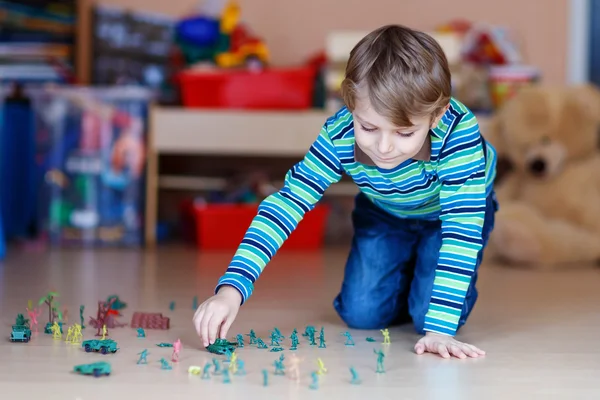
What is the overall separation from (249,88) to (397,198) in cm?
134

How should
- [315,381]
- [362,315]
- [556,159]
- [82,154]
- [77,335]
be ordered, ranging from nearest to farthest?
1. [315,381]
2. [77,335]
3. [362,315]
4. [556,159]
5. [82,154]

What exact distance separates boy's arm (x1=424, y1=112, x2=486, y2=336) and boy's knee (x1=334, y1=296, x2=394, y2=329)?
0.22 metres

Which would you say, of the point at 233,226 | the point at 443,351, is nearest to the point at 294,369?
the point at 443,351

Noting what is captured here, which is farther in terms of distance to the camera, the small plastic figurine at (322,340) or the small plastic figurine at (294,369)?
the small plastic figurine at (322,340)

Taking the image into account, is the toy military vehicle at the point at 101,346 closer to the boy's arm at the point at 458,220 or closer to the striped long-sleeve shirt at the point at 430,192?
the striped long-sleeve shirt at the point at 430,192

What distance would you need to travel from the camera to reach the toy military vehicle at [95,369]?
1.08 meters

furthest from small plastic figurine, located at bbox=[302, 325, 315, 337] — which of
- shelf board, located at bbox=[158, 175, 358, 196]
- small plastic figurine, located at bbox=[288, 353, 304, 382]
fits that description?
shelf board, located at bbox=[158, 175, 358, 196]

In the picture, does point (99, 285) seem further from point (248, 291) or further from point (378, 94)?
point (378, 94)

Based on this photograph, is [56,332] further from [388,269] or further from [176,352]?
[388,269]

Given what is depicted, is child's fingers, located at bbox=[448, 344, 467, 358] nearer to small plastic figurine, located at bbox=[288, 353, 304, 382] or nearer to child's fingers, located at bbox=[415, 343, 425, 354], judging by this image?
child's fingers, located at bbox=[415, 343, 425, 354]

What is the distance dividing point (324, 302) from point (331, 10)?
152 cm

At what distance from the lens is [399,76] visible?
43.9 inches

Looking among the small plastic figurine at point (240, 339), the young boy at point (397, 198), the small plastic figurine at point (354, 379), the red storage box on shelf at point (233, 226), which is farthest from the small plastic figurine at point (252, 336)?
the red storage box on shelf at point (233, 226)

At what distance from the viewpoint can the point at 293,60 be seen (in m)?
2.93
